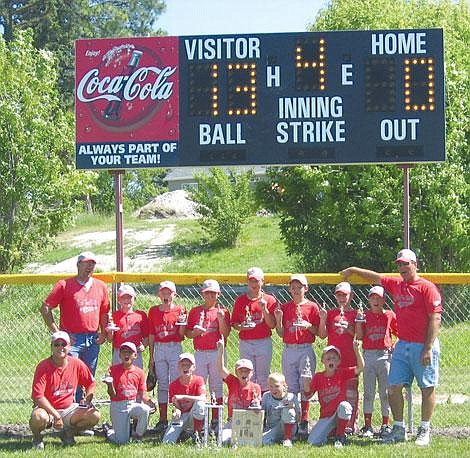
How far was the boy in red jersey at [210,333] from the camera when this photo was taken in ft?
30.5

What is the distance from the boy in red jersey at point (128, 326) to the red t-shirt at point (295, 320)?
1.32m

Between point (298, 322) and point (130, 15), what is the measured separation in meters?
46.6

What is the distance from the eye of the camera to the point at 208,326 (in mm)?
9320

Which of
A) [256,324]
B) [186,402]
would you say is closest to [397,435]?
[256,324]

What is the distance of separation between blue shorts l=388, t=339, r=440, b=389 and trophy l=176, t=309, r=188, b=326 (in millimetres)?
1962

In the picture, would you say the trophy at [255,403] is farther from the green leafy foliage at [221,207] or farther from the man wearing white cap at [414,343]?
the green leafy foliage at [221,207]

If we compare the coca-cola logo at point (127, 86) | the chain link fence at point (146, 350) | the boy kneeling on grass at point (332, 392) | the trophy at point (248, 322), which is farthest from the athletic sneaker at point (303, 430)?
the coca-cola logo at point (127, 86)

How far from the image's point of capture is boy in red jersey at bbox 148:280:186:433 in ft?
30.9

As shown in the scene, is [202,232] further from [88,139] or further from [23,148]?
[88,139]

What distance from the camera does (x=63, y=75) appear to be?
47250mm

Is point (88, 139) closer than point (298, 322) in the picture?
No

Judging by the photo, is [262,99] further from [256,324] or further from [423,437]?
[423,437]

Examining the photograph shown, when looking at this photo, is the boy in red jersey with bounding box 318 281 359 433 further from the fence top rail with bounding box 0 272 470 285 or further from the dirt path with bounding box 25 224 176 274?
the dirt path with bounding box 25 224 176 274

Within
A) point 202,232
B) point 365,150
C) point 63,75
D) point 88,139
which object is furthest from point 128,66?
point 63,75
